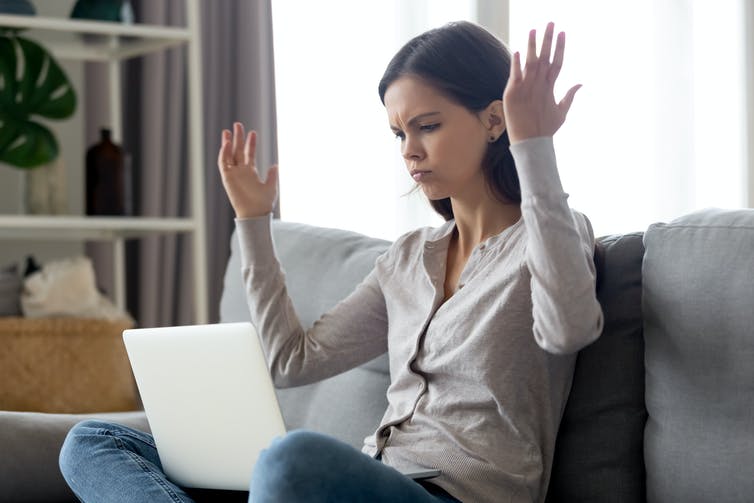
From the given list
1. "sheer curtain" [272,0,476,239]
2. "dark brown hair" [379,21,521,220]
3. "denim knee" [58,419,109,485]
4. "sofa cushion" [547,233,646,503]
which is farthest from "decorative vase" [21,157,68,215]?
"sofa cushion" [547,233,646,503]

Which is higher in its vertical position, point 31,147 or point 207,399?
point 31,147

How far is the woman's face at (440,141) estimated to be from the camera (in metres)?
1.50

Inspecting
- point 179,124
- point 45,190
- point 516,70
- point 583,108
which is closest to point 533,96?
point 516,70

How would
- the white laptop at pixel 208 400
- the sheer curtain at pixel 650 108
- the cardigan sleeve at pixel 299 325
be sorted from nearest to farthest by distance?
A: the white laptop at pixel 208 400, the cardigan sleeve at pixel 299 325, the sheer curtain at pixel 650 108

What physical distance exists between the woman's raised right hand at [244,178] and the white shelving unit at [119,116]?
2.57 ft

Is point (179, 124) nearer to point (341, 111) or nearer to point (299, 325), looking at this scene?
point (341, 111)

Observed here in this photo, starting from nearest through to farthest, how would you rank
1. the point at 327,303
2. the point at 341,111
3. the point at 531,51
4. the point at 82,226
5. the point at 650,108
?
the point at 531,51 → the point at 327,303 → the point at 82,226 → the point at 341,111 → the point at 650,108

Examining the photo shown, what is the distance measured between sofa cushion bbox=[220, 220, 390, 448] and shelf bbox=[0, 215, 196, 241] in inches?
17.4

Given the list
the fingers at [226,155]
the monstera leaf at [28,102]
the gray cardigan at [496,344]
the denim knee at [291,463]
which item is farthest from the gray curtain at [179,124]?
the denim knee at [291,463]

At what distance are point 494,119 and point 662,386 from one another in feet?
1.42

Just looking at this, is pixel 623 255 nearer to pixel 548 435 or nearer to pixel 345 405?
pixel 548 435

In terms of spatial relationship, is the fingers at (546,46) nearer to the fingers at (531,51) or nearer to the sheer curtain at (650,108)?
→ the fingers at (531,51)

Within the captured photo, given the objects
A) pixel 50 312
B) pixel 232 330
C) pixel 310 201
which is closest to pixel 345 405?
pixel 232 330

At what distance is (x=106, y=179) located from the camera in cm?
250
